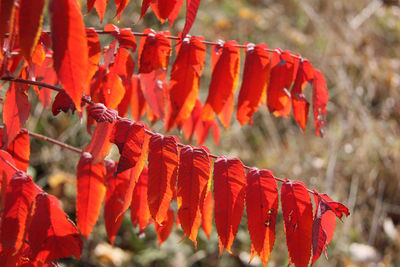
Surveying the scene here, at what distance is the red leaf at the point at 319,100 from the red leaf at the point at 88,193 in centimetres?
65

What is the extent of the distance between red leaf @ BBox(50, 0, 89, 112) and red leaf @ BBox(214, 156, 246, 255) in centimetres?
41

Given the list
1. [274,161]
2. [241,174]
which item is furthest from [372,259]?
[241,174]

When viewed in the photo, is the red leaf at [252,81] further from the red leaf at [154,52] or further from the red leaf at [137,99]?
the red leaf at [137,99]

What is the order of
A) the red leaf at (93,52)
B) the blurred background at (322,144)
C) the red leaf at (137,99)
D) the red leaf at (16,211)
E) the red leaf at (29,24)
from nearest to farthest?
the red leaf at (29,24)
the red leaf at (16,211)
the red leaf at (93,52)
the red leaf at (137,99)
the blurred background at (322,144)

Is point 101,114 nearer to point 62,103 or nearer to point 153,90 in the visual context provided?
point 62,103

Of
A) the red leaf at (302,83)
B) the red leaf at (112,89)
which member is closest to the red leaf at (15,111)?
the red leaf at (112,89)

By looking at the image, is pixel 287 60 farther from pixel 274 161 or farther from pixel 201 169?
pixel 274 161

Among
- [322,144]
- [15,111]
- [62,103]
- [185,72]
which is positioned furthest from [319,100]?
[322,144]

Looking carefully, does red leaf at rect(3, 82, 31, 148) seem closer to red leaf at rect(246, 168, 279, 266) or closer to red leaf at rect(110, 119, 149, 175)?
red leaf at rect(110, 119, 149, 175)

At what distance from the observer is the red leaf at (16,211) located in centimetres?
85

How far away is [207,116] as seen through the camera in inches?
55.2

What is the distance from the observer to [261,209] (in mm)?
1030

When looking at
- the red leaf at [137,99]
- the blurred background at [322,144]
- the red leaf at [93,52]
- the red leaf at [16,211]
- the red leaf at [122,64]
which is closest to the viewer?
the red leaf at [16,211]

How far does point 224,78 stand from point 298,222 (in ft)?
1.59
